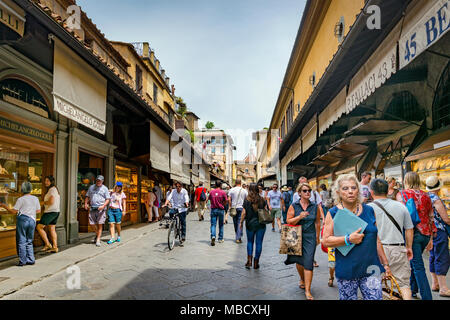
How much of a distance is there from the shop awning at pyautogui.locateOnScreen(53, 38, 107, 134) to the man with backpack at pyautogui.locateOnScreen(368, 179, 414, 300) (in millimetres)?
5473

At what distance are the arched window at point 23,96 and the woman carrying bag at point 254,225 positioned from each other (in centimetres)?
523

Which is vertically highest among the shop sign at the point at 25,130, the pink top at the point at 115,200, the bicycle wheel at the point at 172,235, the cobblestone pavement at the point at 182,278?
the shop sign at the point at 25,130

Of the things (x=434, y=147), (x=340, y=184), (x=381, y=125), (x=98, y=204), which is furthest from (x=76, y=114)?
(x=434, y=147)

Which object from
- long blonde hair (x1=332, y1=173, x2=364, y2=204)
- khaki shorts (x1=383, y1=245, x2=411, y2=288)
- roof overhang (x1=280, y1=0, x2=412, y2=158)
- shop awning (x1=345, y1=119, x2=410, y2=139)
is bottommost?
khaki shorts (x1=383, y1=245, x2=411, y2=288)

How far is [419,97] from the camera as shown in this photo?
7.54 m

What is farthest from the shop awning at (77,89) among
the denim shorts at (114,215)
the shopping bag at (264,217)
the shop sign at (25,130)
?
the shopping bag at (264,217)

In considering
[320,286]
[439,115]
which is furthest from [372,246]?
[439,115]

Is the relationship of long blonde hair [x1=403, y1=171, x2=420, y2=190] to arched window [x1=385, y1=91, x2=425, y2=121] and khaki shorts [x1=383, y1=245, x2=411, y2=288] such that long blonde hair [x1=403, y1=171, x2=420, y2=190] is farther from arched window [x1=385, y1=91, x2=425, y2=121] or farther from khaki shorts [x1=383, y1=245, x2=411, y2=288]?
arched window [x1=385, y1=91, x2=425, y2=121]

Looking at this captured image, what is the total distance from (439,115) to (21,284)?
835 cm

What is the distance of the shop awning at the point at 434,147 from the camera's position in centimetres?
613

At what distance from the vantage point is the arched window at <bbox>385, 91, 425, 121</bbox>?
7.76 m

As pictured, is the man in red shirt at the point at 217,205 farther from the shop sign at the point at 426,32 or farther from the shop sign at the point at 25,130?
the shop sign at the point at 426,32

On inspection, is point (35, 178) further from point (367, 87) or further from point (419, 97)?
point (419, 97)

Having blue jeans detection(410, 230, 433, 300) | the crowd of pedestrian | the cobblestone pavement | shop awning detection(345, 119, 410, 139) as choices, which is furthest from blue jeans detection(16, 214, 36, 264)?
shop awning detection(345, 119, 410, 139)
